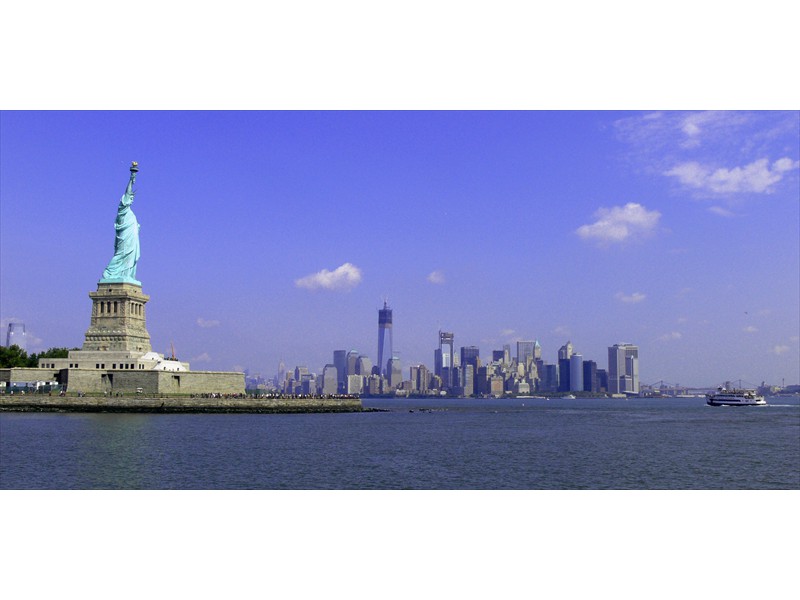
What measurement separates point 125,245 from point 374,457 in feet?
131

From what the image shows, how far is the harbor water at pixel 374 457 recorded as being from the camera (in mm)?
23875

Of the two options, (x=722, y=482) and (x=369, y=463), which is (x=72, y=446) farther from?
(x=722, y=482)

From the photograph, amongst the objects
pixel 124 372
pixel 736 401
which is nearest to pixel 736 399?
pixel 736 401

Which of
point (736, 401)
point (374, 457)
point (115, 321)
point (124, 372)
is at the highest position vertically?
point (115, 321)

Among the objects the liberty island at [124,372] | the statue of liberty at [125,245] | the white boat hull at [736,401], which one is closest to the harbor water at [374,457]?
the liberty island at [124,372]

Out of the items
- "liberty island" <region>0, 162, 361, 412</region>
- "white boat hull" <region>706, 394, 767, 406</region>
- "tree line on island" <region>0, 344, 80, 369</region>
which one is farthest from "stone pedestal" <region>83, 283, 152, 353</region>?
"white boat hull" <region>706, 394, 767, 406</region>

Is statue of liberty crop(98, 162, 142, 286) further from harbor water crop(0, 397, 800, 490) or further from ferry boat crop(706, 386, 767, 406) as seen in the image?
ferry boat crop(706, 386, 767, 406)

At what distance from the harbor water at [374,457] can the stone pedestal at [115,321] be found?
41.1 feet

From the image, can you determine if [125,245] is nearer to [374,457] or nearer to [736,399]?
[374,457]

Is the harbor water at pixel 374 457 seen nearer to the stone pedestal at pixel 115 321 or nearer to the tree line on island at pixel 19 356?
the stone pedestal at pixel 115 321

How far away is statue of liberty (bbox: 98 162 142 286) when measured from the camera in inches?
2430

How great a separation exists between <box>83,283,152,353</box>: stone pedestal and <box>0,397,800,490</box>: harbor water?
12.5 meters

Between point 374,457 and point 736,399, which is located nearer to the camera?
point 374,457

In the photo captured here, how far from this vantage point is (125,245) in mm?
62688
